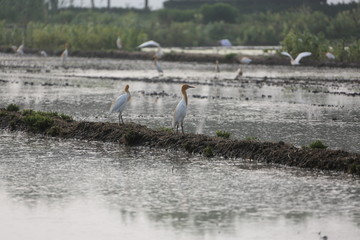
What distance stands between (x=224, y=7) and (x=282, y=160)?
45706 mm

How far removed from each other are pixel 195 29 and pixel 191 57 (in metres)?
12.4

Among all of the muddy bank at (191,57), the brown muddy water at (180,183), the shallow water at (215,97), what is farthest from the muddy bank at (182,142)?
the muddy bank at (191,57)

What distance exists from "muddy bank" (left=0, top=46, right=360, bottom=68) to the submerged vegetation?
54cm

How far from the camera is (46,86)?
25.1 meters

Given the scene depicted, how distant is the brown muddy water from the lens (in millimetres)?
8555

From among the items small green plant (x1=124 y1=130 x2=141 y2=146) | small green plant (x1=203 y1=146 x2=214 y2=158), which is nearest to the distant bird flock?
small green plant (x1=124 y1=130 x2=141 y2=146)

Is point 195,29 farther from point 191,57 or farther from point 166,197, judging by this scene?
point 166,197

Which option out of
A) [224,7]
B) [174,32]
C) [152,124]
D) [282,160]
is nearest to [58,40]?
[174,32]

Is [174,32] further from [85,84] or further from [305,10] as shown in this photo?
[85,84]

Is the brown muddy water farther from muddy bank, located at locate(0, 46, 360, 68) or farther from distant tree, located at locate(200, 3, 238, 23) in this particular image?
distant tree, located at locate(200, 3, 238, 23)

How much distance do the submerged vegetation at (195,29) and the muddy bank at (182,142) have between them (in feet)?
64.7

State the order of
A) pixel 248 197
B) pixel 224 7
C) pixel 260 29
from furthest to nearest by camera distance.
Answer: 1. pixel 224 7
2. pixel 260 29
3. pixel 248 197

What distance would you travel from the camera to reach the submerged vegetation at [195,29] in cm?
4256

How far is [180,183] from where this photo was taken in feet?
35.2
